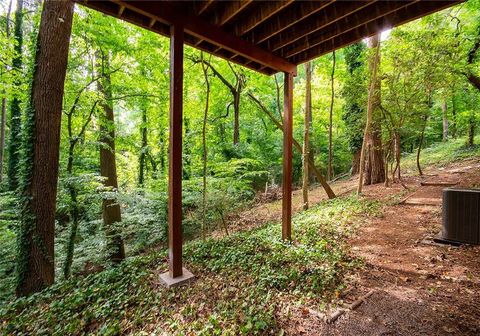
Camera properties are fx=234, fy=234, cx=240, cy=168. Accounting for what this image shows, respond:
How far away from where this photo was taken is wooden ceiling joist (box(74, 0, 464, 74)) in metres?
2.73

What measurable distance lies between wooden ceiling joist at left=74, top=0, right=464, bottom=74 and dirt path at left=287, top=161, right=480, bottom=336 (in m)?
3.15

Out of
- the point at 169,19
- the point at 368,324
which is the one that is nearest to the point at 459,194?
the point at 368,324

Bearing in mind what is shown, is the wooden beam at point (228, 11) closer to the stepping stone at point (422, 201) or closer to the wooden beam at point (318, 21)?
the wooden beam at point (318, 21)

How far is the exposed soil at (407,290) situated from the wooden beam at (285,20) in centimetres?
335

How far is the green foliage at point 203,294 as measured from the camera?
2.41 metres

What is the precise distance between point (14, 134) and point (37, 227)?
7475 mm

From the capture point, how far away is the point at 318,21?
10.4 ft

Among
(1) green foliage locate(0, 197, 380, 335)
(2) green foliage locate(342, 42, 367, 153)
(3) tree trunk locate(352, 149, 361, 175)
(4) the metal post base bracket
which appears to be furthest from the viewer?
(3) tree trunk locate(352, 149, 361, 175)

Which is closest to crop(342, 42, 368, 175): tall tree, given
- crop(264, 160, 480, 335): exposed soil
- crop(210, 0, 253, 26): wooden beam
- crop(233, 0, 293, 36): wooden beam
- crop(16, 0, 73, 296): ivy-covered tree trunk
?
crop(264, 160, 480, 335): exposed soil

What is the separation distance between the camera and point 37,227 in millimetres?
4125

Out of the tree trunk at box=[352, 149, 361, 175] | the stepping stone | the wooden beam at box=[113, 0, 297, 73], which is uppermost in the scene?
the wooden beam at box=[113, 0, 297, 73]

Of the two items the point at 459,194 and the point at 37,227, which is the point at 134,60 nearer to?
the point at 37,227

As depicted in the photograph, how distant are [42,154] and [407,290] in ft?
19.4

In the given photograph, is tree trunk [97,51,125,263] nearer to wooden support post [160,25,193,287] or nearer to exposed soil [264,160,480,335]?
wooden support post [160,25,193,287]
